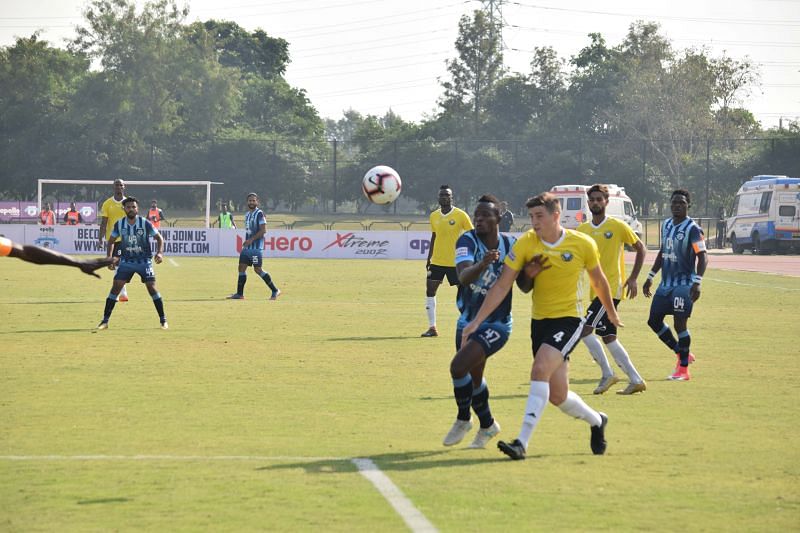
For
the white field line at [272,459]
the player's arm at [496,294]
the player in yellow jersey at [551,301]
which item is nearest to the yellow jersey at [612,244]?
the player in yellow jersey at [551,301]

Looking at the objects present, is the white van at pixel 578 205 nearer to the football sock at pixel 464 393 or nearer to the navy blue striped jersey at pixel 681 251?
the navy blue striped jersey at pixel 681 251

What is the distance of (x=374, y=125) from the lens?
8888 cm

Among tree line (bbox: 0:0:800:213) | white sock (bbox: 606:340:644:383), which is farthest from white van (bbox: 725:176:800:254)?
white sock (bbox: 606:340:644:383)

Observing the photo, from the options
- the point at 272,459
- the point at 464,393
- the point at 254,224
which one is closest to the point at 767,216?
the point at 254,224

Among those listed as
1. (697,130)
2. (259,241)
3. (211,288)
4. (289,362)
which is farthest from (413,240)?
(697,130)

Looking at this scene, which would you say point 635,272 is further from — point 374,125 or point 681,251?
point 374,125

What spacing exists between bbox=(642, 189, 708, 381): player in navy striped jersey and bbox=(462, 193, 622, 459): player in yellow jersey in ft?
15.7

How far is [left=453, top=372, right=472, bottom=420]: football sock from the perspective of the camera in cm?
942

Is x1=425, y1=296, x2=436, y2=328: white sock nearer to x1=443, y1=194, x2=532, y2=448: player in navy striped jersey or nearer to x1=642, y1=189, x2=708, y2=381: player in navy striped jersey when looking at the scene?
x1=642, y1=189, x2=708, y2=381: player in navy striped jersey

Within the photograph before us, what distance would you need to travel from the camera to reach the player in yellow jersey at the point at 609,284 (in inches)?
500

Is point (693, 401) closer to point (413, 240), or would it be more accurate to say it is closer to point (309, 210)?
point (413, 240)

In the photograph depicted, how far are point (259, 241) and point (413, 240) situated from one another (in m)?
23.4

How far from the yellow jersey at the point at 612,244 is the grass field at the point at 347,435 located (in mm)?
1196

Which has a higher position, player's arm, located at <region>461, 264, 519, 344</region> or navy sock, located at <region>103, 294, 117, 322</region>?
player's arm, located at <region>461, 264, 519, 344</region>
